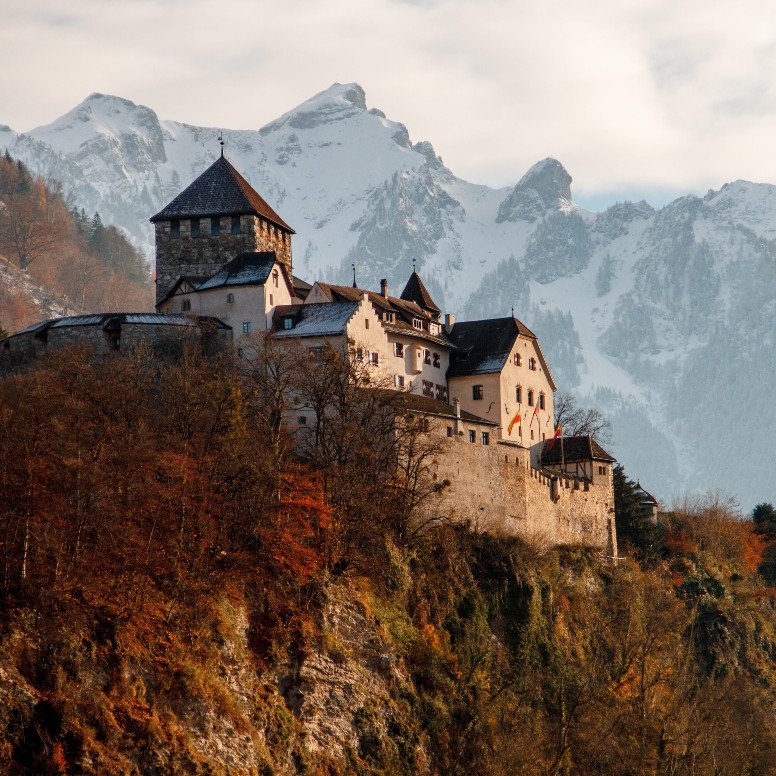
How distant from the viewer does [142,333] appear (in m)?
79.4

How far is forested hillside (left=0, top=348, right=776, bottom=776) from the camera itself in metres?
53.6

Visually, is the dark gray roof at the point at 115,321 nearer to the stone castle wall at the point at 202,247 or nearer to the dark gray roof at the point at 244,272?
the dark gray roof at the point at 244,272

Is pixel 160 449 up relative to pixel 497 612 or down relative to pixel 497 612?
up

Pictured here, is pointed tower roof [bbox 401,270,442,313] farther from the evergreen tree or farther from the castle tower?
the evergreen tree

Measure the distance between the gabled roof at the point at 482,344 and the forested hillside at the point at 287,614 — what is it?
530 inches

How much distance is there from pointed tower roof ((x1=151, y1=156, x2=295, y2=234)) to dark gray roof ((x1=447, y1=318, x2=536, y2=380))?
13373mm

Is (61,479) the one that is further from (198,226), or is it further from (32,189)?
(32,189)

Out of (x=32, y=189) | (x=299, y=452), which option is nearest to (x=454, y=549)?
(x=299, y=452)

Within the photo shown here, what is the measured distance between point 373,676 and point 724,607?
1457 inches

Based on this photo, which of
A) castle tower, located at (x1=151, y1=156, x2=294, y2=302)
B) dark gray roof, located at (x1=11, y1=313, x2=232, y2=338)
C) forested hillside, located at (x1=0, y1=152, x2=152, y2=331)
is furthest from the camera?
forested hillside, located at (x1=0, y1=152, x2=152, y2=331)

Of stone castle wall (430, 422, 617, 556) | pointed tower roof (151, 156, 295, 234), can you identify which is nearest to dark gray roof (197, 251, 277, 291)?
pointed tower roof (151, 156, 295, 234)

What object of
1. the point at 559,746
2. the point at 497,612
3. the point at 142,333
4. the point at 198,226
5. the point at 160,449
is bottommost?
the point at 559,746

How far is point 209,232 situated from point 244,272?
307 inches

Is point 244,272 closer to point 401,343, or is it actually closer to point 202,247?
point 202,247
